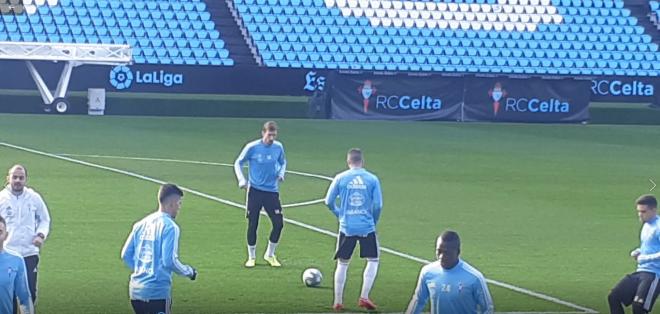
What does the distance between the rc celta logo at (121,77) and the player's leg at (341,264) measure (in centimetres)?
3158

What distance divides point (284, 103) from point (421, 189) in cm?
1975

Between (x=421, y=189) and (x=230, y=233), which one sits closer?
(x=230, y=233)

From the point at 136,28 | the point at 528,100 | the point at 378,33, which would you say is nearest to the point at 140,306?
the point at 528,100

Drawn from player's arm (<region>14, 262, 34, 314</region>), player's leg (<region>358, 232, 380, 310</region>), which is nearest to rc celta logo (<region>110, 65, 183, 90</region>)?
player's leg (<region>358, 232, 380, 310</region>)

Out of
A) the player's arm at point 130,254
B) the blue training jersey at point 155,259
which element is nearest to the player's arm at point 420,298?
the blue training jersey at point 155,259

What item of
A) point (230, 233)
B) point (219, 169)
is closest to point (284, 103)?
point (219, 169)

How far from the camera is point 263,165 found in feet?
57.4

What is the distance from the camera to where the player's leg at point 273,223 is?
17.4m

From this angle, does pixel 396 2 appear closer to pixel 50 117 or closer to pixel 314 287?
pixel 50 117

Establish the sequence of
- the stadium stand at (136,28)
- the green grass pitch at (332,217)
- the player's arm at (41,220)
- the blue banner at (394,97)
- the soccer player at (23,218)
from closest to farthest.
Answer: the soccer player at (23,218)
the player's arm at (41,220)
the green grass pitch at (332,217)
the blue banner at (394,97)
the stadium stand at (136,28)

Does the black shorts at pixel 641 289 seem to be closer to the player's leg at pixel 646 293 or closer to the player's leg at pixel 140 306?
the player's leg at pixel 646 293

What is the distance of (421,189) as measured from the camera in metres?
26.2

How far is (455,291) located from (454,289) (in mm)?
16

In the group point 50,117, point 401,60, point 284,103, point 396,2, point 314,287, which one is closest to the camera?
point 314,287
